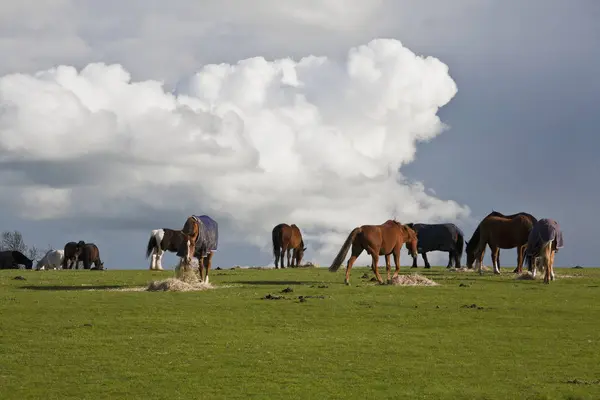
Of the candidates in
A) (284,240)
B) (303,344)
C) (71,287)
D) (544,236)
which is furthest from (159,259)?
(303,344)

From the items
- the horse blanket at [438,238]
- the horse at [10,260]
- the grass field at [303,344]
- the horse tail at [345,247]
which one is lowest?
the grass field at [303,344]

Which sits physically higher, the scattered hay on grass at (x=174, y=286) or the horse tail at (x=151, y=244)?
the horse tail at (x=151, y=244)

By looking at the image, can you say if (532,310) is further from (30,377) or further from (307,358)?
(30,377)

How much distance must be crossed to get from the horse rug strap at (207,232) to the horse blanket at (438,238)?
832 inches

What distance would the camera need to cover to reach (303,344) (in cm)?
1673

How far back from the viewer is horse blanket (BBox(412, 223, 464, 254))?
158ft

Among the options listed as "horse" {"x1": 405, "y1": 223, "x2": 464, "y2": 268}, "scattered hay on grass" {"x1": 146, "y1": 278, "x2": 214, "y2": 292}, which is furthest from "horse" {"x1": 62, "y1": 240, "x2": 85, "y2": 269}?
"scattered hay on grass" {"x1": 146, "y1": 278, "x2": 214, "y2": 292}

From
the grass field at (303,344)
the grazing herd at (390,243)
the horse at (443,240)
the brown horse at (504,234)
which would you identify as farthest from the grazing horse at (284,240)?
the grass field at (303,344)

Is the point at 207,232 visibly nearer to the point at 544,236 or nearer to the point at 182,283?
the point at 182,283

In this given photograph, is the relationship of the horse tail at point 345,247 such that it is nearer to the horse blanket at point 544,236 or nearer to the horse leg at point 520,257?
the horse blanket at point 544,236

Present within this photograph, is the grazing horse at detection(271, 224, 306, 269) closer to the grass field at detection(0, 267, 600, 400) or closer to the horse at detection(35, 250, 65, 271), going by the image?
the horse at detection(35, 250, 65, 271)

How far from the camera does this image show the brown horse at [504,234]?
1446 inches

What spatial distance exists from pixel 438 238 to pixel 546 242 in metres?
18.2

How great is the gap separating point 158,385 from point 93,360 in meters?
2.57
